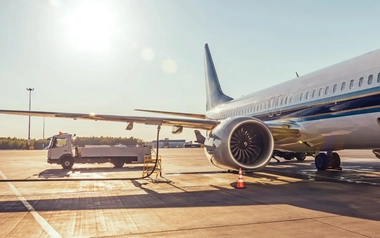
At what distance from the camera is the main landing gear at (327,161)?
16062mm

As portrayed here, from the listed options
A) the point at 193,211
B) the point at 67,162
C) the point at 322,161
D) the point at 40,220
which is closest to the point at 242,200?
the point at 193,211

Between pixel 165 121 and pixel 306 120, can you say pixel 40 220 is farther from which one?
pixel 306 120

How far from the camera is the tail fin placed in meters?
24.2

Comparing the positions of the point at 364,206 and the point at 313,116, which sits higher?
the point at 313,116

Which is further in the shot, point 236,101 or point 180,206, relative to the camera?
point 236,101

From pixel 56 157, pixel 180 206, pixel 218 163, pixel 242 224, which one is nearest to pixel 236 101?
pixel 218 163

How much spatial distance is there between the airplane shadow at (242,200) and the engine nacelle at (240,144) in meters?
0.82

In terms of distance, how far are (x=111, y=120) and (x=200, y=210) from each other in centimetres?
731

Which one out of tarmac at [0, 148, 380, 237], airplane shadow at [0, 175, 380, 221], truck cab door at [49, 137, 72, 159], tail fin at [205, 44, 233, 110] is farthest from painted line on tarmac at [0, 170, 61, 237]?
tail fin at [205, 44, 233, 110]

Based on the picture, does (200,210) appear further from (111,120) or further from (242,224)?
(111,120)

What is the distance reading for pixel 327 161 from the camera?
16.0 m

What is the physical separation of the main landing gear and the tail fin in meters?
8.76

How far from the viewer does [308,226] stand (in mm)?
5641

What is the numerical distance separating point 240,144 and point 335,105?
3212 millimetres
